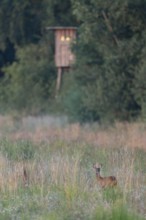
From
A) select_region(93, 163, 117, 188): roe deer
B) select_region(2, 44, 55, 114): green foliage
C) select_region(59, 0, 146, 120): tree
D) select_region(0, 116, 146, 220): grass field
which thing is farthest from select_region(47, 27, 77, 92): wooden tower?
select_region(93, 163, 117, 188): roe deer

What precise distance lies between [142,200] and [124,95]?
17.7 m

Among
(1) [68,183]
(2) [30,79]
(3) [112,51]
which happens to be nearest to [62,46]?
(2) [30,79]

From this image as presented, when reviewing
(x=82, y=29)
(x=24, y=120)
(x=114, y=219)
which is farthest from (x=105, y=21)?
(x=114, y=219)

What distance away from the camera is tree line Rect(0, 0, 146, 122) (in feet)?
98.5

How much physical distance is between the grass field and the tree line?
32.6 ft

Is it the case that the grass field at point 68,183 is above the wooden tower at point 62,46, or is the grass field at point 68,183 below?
below

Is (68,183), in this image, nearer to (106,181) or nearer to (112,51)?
(106,181)

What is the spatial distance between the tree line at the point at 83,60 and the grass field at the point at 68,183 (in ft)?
32.6

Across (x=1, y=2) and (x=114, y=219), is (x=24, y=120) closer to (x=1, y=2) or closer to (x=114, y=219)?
(x=1, y=2)

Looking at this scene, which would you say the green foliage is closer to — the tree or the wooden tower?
the wooden tower

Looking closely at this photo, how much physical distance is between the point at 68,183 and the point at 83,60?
64.5 ft

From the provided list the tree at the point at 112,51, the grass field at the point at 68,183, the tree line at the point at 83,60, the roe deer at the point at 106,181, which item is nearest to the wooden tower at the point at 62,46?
the tree line at the point at 83,60

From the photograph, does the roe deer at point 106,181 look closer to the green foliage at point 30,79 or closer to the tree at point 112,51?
the tree at point 112,51

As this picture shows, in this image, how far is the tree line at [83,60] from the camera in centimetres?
3002
